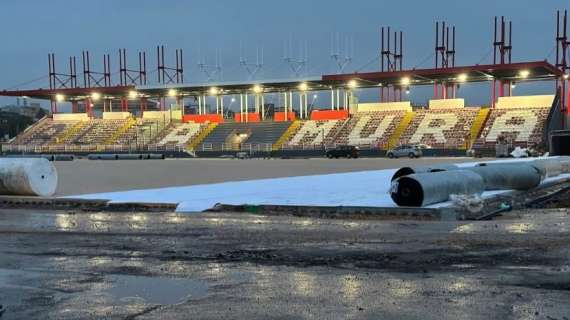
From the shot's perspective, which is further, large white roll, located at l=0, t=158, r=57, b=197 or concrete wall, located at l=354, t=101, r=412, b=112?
concrete wall, located at l=354, t=101, r=412, b=112

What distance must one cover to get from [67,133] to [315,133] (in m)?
37.4

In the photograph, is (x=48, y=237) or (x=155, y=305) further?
(x=48, y=237)

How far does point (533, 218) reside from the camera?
35.4 ft

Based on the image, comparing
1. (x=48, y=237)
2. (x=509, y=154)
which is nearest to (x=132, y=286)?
(x=48, y=237)

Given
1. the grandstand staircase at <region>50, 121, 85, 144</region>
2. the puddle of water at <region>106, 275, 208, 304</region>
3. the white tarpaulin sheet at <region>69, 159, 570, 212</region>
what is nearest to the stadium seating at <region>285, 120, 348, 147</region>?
the grandstand staircase at <region>50, 121, 85, 144</region>

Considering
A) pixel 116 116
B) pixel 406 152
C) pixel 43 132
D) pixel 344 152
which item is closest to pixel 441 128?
pixel 406 152

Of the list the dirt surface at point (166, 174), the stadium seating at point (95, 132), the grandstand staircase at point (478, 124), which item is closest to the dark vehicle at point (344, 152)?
the grandstand staircase at point (478, 124)

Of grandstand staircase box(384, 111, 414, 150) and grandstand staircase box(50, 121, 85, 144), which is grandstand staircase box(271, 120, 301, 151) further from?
grandstand staircase box(50, 121, 85, 144)

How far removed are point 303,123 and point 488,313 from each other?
6671 centimetres

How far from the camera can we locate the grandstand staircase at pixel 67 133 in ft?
266

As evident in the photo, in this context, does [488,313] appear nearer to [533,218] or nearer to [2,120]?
[533,218]

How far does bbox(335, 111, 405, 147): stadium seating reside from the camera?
62.1m

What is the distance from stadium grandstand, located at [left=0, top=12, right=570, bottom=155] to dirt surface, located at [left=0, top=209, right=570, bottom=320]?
145 feet

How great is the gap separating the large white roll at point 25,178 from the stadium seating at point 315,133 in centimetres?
4859
